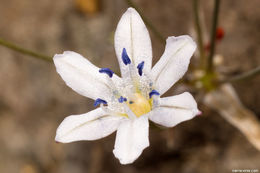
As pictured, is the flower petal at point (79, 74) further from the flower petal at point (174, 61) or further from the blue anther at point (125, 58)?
the flower petal at point (174, 61)

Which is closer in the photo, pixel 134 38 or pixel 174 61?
pixel 174 61

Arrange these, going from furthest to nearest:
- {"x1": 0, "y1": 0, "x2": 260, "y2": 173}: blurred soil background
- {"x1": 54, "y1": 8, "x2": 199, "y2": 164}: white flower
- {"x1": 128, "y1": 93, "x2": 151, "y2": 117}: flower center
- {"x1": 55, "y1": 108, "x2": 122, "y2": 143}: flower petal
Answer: {"x1": 0, "y1": 0, "x2": 260, "y2": 173}: blurred soil background → {"x1": 128, "y1": 93, "x2": 151, "y2": 117}: flower center → {"x1": 55, "y1": 108, "x2": 122, "y2": 143}: flower petal → {"x1": 54, "y1": 8, "x2": 199, "y2": 164}: white flower

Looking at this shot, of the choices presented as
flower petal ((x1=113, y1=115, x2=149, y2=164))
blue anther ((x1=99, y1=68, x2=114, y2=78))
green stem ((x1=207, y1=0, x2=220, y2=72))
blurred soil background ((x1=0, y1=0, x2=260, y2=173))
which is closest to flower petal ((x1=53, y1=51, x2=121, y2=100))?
blue anther ((x1=99, y1=68, x2=114, y2=78))

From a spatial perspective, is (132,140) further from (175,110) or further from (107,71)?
(107,71)

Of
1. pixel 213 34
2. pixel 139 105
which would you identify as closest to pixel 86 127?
pixel 139 105

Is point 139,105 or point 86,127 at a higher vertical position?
point 139,105

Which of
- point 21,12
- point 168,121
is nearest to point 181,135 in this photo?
point 168,121

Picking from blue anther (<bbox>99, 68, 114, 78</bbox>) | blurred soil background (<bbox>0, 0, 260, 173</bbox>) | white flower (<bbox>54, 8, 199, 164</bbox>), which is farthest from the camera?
blurred soil background (<bbox>0, 0, 260, 173</bbox>)

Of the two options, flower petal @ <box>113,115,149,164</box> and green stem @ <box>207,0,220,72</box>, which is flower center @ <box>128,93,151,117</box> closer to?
flower petal @ <box>113,115,149,164</box>
